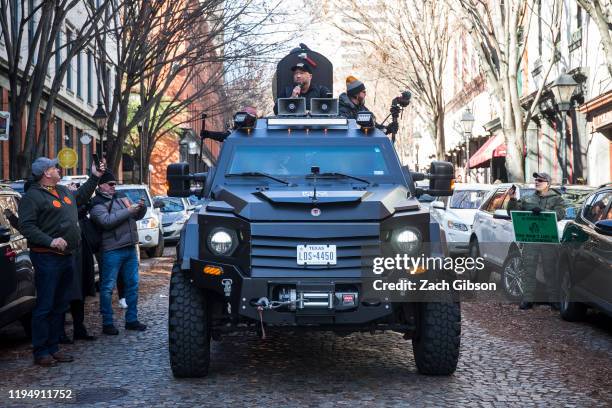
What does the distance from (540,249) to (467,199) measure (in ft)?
25.4

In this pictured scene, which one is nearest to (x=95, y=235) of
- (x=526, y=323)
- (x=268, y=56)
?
(x=526, y=323)

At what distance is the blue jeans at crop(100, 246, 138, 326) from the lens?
387 inches

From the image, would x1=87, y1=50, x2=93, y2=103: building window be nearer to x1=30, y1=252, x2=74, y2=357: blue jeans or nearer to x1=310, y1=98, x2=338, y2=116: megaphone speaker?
x1=310, y1=98, x2=338, y2=116: megaphone speaker

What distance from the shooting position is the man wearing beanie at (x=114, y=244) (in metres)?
9.79

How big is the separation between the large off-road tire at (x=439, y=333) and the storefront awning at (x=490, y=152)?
27.4 meters

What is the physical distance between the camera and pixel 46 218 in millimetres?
8188

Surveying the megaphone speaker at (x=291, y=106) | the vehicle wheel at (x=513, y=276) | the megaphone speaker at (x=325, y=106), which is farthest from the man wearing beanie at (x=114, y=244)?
the vehicle wheel at (x=513, y=276)

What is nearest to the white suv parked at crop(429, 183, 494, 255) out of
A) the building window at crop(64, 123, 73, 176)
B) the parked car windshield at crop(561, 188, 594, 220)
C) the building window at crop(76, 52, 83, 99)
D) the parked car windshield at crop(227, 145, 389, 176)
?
the parked car windshield at crop(561, 188, 594, 220)

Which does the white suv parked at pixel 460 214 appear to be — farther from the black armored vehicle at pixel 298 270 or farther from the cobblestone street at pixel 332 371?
the black armored vehicle at pixel 298 270

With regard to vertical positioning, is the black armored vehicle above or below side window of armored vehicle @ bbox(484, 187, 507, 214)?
below

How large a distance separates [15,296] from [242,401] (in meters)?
2.90

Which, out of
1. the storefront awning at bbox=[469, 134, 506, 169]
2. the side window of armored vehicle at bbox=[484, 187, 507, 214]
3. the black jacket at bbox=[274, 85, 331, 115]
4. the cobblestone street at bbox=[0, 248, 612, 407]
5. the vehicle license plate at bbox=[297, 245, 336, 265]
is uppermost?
the storefront awning at bbox=[469, 134, 506, 169]

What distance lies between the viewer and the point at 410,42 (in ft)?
101

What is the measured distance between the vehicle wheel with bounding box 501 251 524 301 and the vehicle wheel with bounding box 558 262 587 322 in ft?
3.02
